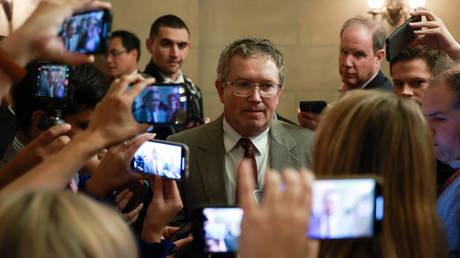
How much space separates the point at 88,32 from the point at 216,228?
0.67 meters

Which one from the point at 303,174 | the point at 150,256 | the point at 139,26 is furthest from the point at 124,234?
the point at 139,26

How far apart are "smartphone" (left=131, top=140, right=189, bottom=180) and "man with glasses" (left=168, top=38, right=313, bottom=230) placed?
1.91ft

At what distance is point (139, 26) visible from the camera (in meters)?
6.30

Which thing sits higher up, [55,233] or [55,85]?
[55,85]

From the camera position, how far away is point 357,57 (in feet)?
12.7

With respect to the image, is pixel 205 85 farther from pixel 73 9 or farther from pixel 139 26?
pixel 73 9

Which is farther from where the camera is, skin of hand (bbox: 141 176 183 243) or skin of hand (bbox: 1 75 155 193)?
skin of hand (bbox: 141 176 183 243)

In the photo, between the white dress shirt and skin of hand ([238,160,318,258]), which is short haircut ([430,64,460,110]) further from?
skin of hand ([238,160,318,258])

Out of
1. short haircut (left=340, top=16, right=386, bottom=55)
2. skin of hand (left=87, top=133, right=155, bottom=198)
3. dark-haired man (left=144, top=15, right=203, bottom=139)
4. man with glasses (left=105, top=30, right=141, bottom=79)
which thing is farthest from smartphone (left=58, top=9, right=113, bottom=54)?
man with glasses (left=105, top=30, right=141, bottom=79)

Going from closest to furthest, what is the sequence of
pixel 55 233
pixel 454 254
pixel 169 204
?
1. pixel 55 233
2. pixel 454 254
3. pixel 169 204

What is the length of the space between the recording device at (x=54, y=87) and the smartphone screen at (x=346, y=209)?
46.8 inches

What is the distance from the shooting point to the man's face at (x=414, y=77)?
3.18 meters

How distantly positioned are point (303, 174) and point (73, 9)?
810mm

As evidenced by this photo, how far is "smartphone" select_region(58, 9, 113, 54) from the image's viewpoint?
61.5 inches
